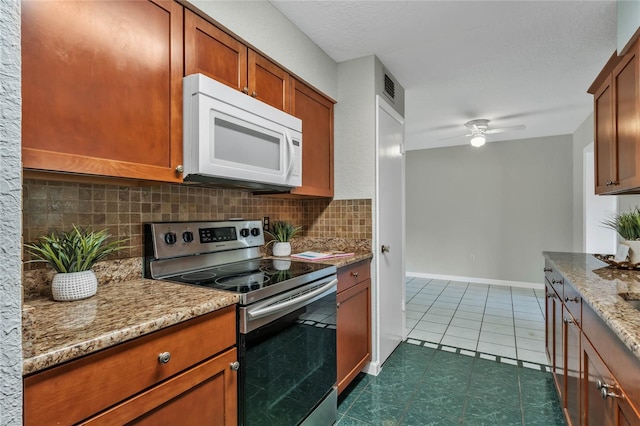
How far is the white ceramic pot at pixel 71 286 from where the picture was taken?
109 centimetres

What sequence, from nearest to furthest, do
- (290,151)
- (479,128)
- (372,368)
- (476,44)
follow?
(290,151)
(476,44)
(372,368)
(479,128)

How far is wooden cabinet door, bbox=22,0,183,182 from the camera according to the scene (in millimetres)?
957

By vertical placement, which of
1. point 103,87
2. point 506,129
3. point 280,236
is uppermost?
point 506,129

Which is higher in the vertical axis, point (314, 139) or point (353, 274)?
point (314, 139)

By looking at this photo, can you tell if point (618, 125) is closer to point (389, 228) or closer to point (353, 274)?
point (389, 228)

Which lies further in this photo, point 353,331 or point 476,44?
point 476,44

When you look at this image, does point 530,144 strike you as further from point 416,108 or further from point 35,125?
point 35,125

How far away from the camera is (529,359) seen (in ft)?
8.54

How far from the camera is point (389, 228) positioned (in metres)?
2.63

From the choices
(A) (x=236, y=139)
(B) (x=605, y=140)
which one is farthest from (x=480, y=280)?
(A) (x=236, y=139)

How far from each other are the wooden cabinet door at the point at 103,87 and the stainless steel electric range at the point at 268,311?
0.44 metres

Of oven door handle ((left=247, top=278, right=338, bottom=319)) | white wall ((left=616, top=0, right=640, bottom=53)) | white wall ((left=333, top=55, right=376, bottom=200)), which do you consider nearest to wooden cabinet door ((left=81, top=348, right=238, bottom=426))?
oven door handle ((left=247, top=278, right=338, bottom=319))

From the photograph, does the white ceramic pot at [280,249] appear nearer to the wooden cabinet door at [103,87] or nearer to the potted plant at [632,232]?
the wooden cabinet door at [103,87]

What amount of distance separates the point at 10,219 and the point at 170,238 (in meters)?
1.15
